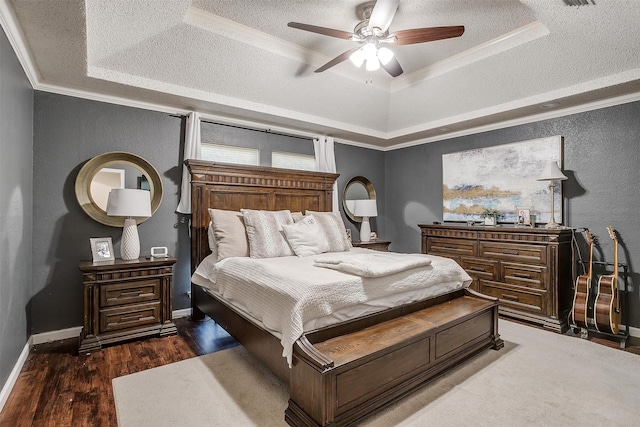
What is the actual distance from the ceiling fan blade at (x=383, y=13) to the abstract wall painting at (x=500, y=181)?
2.90m

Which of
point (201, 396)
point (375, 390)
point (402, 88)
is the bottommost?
point (201, 396)

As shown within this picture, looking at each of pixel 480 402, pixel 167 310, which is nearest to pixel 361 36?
pixel 480 402

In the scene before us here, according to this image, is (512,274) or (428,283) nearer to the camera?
(428,283)

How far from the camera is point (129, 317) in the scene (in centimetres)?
311

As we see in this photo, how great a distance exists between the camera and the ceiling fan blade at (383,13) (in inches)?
85.3

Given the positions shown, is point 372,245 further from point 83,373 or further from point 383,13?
point 83,373

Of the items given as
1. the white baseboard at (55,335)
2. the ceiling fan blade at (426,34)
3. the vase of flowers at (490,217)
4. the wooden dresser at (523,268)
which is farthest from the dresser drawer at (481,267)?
the white baseboard at (55,335)

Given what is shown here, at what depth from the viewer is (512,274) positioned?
12.6 feet

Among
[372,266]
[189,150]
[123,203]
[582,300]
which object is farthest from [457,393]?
[189,150]

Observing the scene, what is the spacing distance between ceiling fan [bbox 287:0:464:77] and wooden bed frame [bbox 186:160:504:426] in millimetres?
2067

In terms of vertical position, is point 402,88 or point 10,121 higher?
point 402,88

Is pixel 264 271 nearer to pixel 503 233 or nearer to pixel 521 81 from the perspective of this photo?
pixel 503 233

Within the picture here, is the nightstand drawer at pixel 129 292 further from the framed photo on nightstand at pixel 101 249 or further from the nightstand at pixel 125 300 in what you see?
the framed photo on nightstand at pixel 101 249

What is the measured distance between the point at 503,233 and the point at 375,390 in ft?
9.22
